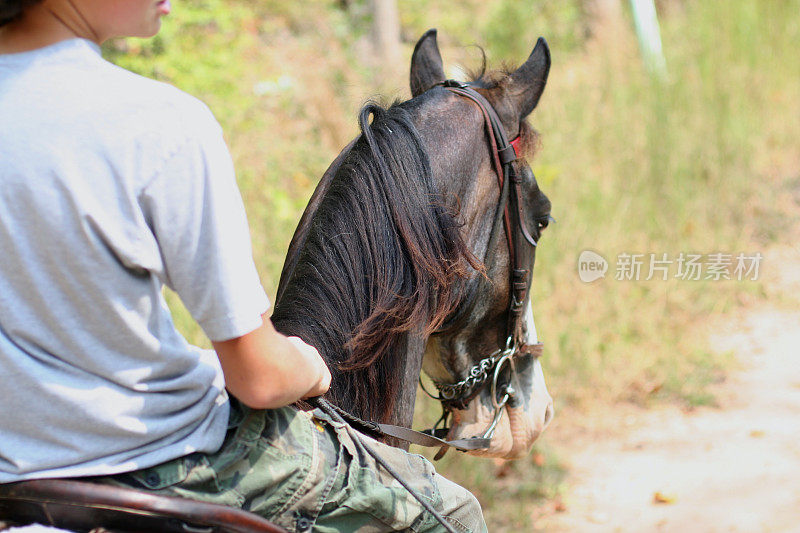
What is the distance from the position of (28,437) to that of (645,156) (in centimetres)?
616

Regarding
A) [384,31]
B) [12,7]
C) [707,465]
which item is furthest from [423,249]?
[384,31]

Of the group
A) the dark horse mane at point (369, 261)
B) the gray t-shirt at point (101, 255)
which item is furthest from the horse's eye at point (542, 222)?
the gray t-shirt at point (101, 255)

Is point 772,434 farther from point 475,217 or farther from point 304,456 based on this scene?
point 304,456

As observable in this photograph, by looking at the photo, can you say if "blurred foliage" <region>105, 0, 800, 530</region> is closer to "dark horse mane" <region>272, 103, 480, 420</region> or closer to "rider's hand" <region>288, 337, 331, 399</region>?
"dark horse mane" <region>272, 103, 480, 420</region>

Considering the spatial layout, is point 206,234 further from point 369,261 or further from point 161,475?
point 369,261

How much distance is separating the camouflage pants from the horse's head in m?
0.67

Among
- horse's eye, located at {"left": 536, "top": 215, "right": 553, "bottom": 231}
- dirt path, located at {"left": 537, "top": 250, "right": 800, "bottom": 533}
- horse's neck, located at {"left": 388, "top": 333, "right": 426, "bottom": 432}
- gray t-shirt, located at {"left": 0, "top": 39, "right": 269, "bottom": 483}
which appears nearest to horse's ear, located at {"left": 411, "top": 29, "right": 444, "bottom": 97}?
horse's eye, located at {"left": 536, "top": 215, "right": 553, "bottom": 231}

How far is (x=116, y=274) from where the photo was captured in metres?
1.22

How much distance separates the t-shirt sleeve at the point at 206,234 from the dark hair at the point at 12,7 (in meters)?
0.30

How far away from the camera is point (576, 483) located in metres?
4.21

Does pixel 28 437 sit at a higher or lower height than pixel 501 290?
lower

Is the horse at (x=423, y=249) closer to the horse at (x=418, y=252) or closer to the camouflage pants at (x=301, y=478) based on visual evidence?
the horse at (x=418, y=252)

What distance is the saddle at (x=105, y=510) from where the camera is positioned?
1277mm

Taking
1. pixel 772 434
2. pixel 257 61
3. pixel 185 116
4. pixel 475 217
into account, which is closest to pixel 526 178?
pixel 475 217
